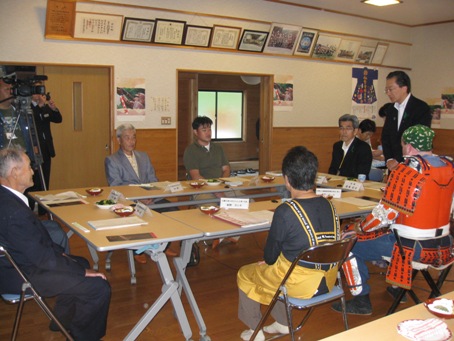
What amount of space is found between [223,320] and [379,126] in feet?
23.4

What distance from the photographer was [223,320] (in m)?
3.10

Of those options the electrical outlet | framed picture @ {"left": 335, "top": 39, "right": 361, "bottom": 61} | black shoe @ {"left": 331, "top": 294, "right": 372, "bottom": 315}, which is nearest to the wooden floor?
black shoe @ {"left": 331, "top": 294, "right": 372, "bottom": 315}

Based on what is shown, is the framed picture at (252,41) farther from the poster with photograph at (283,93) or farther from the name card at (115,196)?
the name card at (115,196)

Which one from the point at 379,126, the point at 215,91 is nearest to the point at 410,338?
the point at 379,126

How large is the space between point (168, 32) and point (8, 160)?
4403 mm

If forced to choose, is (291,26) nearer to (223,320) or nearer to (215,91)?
(215,91)

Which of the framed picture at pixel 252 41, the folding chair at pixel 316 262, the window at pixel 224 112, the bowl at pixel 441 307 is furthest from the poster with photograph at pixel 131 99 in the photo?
the bowl at pixel 441 307

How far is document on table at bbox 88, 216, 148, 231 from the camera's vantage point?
8.57 feet

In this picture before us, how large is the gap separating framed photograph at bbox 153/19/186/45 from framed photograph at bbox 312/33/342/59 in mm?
2539

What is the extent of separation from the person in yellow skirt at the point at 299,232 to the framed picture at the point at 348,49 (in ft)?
20.9

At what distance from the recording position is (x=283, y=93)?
7844 millimetres

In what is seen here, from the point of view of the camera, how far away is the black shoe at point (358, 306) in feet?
10.6

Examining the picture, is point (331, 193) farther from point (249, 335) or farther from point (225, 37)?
point (225, 37)

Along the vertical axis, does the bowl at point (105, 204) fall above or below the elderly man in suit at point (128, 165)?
below
